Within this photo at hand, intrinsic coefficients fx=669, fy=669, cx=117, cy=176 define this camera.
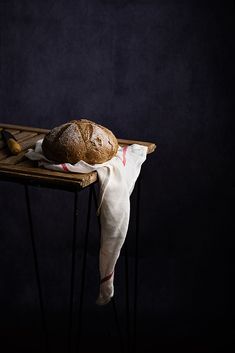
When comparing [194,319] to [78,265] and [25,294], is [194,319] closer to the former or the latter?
[78,265]

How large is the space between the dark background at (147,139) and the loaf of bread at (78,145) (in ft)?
3.32

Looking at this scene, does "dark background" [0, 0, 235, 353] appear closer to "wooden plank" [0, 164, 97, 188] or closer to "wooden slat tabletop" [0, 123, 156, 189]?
"wooden slat tabletop" [0, 123, 156, 189]

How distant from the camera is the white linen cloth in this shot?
2.03 metres

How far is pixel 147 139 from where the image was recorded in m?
3.11

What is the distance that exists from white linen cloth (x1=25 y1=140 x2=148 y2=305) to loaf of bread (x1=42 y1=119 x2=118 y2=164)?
23 millimetres

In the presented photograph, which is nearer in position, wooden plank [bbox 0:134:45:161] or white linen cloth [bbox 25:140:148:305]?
white linen cloth [bbox 25:140:148:305]

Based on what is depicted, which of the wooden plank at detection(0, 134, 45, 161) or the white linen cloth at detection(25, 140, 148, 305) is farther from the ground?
the wooden plank at detection(0, 134, 45, 161)

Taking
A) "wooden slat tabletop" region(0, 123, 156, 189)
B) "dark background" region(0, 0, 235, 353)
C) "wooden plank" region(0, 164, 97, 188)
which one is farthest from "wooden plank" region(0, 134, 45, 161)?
"dark background" region(0, 0, 235, 353)

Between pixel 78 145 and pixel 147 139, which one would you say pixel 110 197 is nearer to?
pixel 78 145

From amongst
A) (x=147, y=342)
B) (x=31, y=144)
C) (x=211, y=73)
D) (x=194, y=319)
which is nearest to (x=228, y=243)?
(x=194, y=319)

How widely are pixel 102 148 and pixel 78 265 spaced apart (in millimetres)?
1381

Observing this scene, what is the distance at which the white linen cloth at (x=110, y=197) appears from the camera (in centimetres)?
203

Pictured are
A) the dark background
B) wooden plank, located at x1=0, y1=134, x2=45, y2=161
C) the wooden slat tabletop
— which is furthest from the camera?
the dark background

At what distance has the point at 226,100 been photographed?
297cm
